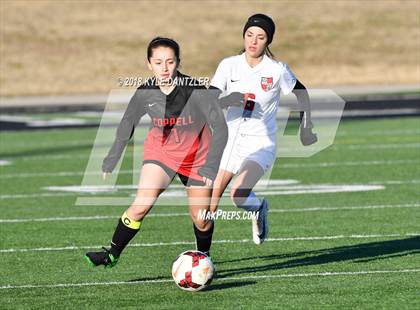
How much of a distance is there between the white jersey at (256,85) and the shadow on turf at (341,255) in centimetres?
119

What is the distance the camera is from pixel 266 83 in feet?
31.3

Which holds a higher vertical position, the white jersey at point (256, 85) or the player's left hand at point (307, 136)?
the white jersey at point (256, 85)

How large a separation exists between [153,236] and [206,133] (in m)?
2.84

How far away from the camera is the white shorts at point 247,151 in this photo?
9641 mm

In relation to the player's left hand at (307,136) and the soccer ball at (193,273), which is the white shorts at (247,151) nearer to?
the player's left hand at (307,136)

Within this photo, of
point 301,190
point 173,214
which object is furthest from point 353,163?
point 173,214

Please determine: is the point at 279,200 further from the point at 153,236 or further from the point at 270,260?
the point at 270,260

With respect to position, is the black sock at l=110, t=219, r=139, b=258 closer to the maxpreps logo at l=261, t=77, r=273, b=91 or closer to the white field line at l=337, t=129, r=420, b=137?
the maxpreps logo at l=261, t=77, r=273, b=91

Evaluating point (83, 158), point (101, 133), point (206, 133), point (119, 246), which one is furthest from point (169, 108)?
point (101, 133)

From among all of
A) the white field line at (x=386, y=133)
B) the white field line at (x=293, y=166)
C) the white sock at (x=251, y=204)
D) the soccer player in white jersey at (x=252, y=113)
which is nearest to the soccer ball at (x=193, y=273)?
the soccer player in white jersey at (x=252, y=113)

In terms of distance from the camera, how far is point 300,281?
8477mm

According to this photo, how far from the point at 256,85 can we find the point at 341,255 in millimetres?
1789

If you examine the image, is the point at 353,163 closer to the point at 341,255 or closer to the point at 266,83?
the point at 341,255

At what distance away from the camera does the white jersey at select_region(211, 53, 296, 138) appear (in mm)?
9539
